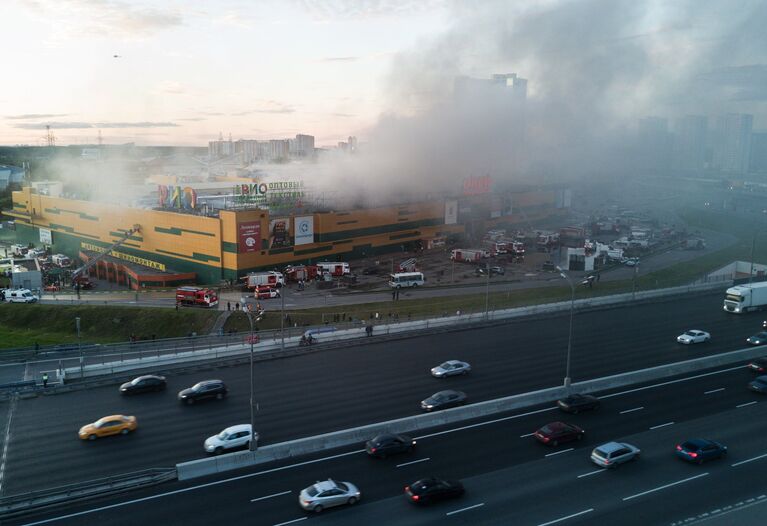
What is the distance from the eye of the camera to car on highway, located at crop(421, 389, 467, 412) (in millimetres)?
18609

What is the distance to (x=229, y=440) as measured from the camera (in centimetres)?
1586

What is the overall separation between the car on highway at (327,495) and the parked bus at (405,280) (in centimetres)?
2903

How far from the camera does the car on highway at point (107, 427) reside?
54.3 ft

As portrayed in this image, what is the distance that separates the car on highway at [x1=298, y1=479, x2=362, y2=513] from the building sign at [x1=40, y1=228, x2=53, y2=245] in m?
58.4

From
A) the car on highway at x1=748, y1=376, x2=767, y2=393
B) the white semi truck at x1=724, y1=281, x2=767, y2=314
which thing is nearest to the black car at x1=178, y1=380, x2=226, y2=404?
the car on highway at x1=748, y1=376, x2=767, y2=393

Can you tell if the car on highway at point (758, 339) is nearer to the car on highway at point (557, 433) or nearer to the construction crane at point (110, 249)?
the car on highway at point (557, 433)

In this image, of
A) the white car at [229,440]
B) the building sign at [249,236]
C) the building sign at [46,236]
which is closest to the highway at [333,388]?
the white car at [229,440]

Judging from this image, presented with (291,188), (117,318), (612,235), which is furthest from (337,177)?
(612,235)

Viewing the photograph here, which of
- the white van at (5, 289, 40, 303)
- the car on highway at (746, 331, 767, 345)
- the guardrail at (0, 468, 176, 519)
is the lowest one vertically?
the white van at (5, 289, 40, 303)

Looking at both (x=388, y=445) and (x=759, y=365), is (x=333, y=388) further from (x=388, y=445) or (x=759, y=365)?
(x=759, y=365)

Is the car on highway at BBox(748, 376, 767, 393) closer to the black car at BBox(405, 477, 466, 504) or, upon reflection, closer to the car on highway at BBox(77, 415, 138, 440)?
the black car at BBox(405, 477, 466, 504)

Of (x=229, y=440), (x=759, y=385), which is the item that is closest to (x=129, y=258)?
(x=229, y=440)

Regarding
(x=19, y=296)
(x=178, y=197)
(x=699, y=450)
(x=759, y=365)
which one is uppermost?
(x=178, y=197)

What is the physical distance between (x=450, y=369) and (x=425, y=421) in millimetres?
4220
